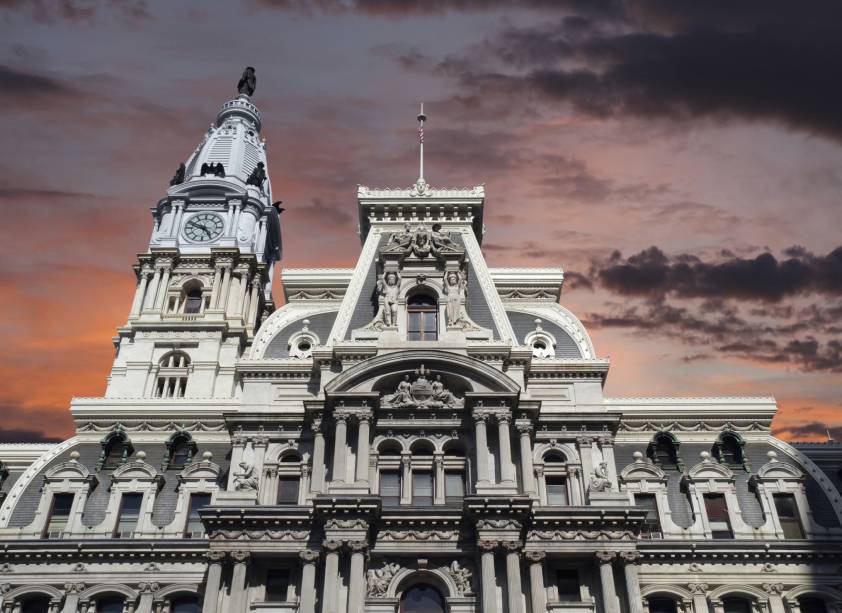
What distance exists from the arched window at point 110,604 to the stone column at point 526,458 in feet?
65.1

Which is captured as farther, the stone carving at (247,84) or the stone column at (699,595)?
the stone carving at (247,84)

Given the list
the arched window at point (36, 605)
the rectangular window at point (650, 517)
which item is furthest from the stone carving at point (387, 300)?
the arched window at point (36, 605)

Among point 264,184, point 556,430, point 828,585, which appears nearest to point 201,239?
point 264,184

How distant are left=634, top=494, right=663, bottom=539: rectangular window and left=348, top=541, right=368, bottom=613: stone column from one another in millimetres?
13977

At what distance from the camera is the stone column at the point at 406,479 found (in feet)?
141

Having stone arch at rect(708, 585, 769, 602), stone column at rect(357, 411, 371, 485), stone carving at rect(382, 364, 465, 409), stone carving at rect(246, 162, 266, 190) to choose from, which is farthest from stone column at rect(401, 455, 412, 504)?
stone carving at rect(246, 162, 266, 190)

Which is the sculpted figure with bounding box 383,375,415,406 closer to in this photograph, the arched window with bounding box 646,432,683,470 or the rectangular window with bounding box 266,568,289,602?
the rectangular window with bounding box 266,568,289,602

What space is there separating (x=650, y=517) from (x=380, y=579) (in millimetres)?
14330

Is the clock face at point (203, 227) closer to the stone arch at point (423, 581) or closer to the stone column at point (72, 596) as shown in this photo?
the stone column at point (72, 596)

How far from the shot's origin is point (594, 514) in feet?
136

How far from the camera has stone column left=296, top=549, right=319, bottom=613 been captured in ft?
128

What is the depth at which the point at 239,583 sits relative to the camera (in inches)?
1574

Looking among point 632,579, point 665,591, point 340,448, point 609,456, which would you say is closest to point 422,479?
point 340,448

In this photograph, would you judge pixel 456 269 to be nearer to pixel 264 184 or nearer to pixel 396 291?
pixel 396 291
